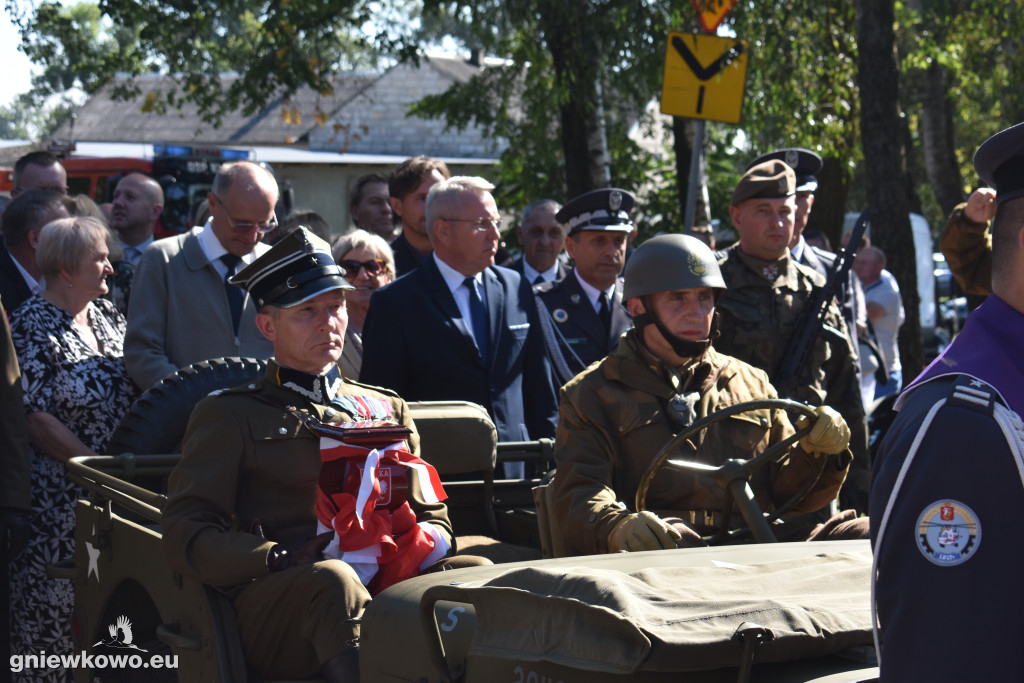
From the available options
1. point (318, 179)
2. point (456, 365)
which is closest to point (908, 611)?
point (456, 365)

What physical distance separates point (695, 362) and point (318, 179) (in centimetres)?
2811

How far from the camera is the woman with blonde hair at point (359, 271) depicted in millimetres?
6434

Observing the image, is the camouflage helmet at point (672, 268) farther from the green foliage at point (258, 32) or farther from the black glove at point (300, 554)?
the green foliage at point (258, 32)

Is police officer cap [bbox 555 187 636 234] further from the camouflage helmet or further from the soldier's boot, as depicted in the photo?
the soldier's boot

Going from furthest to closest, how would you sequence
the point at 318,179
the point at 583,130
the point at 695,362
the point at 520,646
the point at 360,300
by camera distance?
1. the point at 318,179
2. the point at 583,130
3. the point at 360,300
4. the point at 695,362
5. the point at 520,646

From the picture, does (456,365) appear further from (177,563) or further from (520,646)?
(520,646)

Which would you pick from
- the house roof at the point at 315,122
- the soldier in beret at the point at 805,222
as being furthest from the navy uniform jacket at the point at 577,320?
the house roof at the point at 315,122

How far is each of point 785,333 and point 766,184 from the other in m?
0.77

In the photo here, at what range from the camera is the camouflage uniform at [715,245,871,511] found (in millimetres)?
6082

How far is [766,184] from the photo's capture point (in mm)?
6289

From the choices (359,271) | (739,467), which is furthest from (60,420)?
(739,467)

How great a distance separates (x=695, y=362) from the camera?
181 inches

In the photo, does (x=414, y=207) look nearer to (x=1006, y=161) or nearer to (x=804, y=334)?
(x=804, y=334)

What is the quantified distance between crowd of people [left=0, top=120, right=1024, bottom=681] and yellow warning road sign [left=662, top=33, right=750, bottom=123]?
4.09 ft
